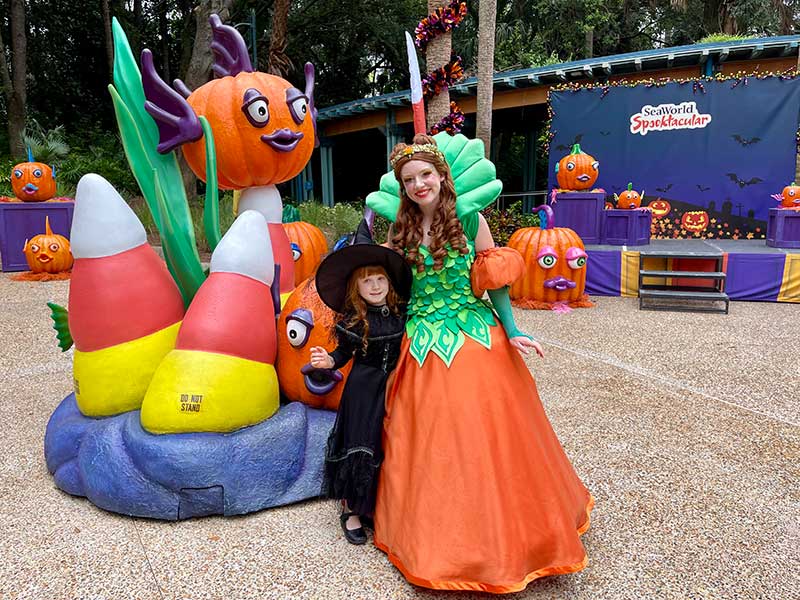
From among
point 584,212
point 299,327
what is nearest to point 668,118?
point 584,212

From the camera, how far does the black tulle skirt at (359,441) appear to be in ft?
8.07

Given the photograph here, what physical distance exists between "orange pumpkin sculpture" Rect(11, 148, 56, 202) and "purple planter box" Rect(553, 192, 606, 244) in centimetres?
831

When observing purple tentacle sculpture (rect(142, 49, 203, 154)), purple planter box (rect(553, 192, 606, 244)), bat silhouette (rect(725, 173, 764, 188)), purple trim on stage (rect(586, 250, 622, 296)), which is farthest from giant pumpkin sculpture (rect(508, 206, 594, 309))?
purple tentacle sculpture (rect(142, 49, 203, 154))

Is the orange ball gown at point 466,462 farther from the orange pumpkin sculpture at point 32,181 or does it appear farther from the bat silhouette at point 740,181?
the orange pumpkin sculpture at point 32,181

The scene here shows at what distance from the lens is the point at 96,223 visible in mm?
2938

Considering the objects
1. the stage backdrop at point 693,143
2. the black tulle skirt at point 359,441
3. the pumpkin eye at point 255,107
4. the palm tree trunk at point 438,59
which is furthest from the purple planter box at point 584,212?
the black tulle skirt at point 359,441

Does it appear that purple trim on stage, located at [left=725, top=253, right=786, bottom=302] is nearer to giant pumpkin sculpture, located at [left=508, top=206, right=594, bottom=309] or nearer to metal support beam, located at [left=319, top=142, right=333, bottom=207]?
giant pumpkin sculpture, located at [left=508, top=206, right=594, bottom=309]

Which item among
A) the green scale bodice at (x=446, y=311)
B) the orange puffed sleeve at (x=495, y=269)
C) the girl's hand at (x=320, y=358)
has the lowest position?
the girl's hand at (x=320, y=358)

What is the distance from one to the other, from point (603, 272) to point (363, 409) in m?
6.94

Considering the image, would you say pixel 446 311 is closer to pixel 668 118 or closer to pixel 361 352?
pixel 361 352

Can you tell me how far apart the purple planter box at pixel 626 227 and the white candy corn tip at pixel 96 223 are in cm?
777

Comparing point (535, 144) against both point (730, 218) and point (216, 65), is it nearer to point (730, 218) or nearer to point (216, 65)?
point (730, 218)

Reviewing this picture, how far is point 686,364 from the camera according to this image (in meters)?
5.46

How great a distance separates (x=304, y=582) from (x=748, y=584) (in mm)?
1770
